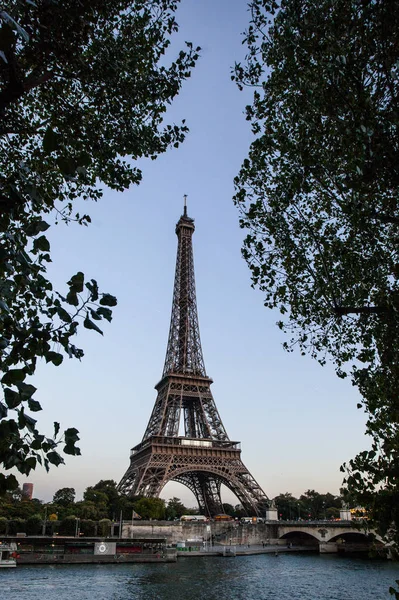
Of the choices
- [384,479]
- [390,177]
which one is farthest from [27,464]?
[390,177]

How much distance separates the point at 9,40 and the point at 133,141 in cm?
758

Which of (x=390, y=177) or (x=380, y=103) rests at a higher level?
(x=380, y=103)

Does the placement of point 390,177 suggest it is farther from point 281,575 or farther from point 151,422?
point 151,422

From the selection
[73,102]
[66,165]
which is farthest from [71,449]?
[73,102]

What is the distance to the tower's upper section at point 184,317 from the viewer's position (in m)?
84.1

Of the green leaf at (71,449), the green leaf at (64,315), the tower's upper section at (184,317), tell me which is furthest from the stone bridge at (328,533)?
the green leaf at (64,315)

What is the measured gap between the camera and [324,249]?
1250 centimetres

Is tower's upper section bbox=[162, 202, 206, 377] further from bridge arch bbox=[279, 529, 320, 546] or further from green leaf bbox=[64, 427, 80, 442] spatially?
green leaf bbox=[64, 427, 80, 442]

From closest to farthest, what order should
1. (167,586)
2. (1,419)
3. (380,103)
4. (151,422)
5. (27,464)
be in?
(1,419) < (27,464) < (380,103) < (167,586) < (151,422)

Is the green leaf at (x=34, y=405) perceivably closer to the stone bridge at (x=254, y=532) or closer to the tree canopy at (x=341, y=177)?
the tree canopy at (x=341, y=177)

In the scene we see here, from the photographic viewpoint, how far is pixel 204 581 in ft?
129

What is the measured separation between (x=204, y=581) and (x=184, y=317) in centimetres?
5347

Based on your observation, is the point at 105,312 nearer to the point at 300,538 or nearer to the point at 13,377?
the point at 13,377

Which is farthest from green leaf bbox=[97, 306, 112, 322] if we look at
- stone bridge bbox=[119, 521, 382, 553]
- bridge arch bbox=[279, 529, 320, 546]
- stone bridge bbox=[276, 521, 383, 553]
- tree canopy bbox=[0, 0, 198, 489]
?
bridge arch bbox=[279, 529, 320, 546]
